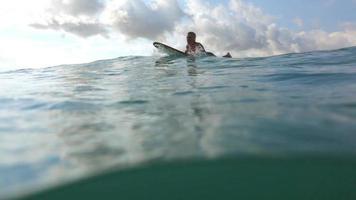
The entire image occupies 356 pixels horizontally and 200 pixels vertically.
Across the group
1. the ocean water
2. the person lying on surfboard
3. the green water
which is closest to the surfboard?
the person lying on surfboard

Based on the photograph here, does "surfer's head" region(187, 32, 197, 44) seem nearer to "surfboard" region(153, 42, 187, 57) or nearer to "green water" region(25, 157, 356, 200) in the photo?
"surfboard" region(153, 42, 187, 57)

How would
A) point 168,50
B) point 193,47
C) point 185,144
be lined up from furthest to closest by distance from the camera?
point 193,47, point 168,50, point 185,144

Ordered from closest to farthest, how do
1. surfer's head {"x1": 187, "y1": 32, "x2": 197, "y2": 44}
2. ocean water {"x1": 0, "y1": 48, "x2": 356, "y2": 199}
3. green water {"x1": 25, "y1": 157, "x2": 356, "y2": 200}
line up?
ocean water {"x1": 0, "y1": 48, "x2": 356, "y2": 199} → green water {"x1": 25, "y1": 157, "x2": 356, "y2": 200} → surfer's head {"x1": 187, "y1": 32, "x2": 197, "y2": 44}

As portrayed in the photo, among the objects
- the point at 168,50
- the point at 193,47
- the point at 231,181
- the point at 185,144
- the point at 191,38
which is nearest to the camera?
the point at 185,144

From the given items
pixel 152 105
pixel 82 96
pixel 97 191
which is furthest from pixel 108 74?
pixel 97 191

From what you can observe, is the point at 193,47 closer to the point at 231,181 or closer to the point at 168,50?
the point at 168,50

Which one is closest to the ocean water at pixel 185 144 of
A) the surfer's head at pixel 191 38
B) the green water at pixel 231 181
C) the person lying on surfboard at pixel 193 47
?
the green water at pixel 231 181

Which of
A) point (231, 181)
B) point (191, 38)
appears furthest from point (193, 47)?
point (231, 181)

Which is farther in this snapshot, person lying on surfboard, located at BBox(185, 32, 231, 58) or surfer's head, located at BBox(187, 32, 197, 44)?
surfer's head, located at BBox(187, 32, 197, 44)

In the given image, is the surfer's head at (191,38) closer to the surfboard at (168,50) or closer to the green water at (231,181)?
the surfboard at (168,50)

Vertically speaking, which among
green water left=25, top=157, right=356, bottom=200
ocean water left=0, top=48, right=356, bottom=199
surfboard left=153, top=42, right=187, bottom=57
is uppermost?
surfboard left=153, top=42, right=187, bottom=57

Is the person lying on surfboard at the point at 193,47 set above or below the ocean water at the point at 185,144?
above

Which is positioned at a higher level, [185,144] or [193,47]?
[193,47]

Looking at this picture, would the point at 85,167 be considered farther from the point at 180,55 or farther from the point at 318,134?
the point at 180,55
